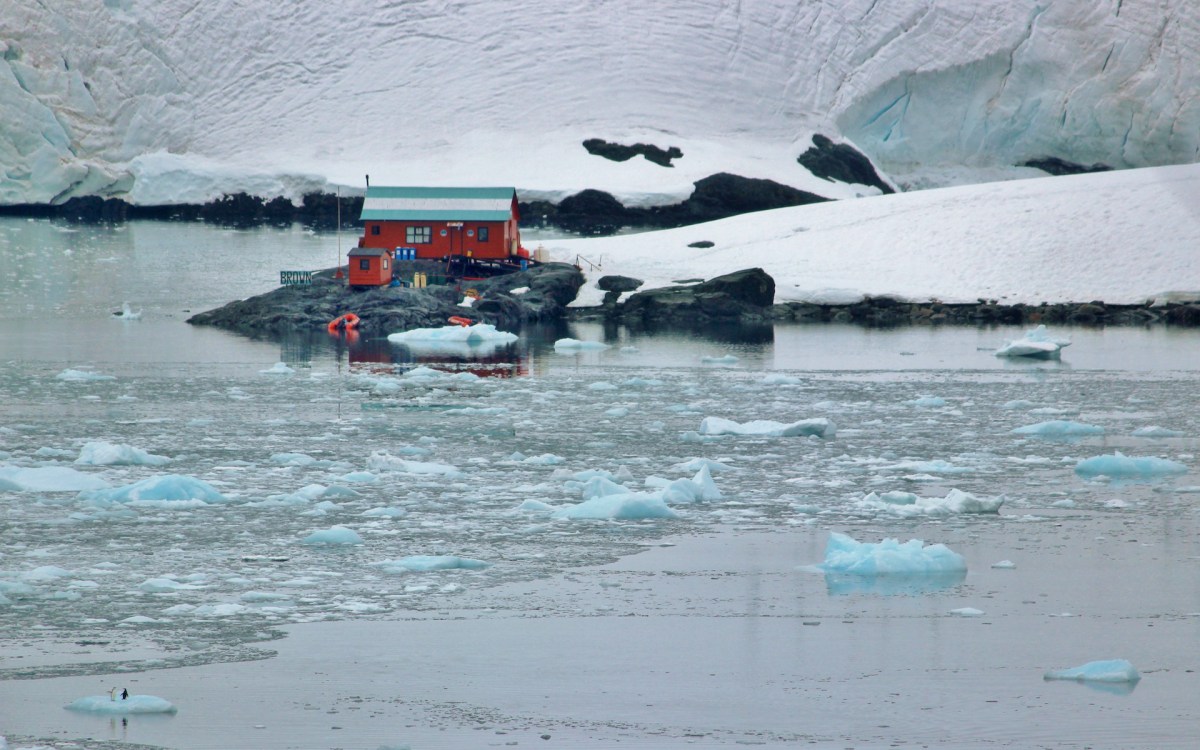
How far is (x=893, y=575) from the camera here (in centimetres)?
1077

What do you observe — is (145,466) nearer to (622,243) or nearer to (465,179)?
(622,243)

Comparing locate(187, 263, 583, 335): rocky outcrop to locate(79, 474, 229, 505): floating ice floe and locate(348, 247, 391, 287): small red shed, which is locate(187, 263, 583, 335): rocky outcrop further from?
locate(79, 474, 229, 505): floating ice floe

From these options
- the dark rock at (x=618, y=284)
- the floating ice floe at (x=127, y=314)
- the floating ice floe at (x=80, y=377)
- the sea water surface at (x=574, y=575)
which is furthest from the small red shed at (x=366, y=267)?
the sea water surface at (x=574, y=575)

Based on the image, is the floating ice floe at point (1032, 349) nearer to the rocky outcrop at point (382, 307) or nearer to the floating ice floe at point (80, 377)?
the rocky outcrop at point (382, 307)

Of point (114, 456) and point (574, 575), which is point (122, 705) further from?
point (114, 456)

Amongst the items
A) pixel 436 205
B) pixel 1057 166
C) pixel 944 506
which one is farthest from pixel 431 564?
pixel 1057 166

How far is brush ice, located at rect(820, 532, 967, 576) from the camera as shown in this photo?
424 inches

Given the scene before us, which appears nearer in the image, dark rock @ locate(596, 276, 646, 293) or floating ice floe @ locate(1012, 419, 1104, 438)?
floating ice floe @ locate(1012, 419, 1104, 438)

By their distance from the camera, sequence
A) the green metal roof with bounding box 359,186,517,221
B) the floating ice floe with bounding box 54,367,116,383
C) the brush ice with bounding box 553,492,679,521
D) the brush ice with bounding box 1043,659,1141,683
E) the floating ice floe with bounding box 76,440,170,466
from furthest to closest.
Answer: the green metal roof with bounding box 359,186,517,221, the floating ice floe with bounding box 54,367,116,383, the floating ice floe with bounding box 76,440,170,466, the brush ice with bounding box 553,492,679,521, the brush ice with bounding box 1043,659,1141,683

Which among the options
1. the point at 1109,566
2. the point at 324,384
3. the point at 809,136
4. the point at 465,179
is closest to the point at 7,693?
the point at 1109,566

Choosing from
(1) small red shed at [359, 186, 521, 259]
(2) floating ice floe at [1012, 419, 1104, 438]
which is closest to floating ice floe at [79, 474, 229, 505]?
(2) floating ice floe at [1012, 419, 1104, 438]

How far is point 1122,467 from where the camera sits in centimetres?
1531

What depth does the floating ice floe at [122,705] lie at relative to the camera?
24.5 feet

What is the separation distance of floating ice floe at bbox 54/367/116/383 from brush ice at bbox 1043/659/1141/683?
1888 centimetres
